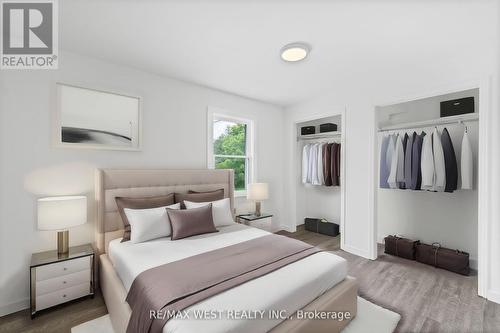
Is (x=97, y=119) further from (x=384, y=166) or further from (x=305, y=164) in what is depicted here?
(x=384, y=166)

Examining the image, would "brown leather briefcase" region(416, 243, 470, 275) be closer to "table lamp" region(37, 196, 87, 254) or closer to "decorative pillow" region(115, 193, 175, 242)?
"decorative pillow" region(115, 193, 175, 242)

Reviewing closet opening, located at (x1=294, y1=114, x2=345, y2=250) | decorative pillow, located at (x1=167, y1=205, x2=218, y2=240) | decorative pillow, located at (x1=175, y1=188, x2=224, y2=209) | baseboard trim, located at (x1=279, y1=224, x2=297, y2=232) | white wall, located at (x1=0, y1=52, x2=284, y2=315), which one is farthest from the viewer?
baseboard trim, located at (x1=279, y1=224, x2=297, y2=232)

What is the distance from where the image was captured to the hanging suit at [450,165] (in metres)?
2.73

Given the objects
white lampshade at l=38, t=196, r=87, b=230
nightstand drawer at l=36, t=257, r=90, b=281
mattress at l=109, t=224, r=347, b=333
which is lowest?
nightstand drawer at l=36, t=257, r=90, b=281

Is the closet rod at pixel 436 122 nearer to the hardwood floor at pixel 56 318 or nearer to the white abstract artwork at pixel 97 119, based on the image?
the white abstract artwork at pixel 97 119

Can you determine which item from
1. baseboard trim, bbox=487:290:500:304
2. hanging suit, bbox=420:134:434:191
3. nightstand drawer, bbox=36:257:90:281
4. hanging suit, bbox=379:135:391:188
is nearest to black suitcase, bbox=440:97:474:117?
hanging suit, bbox=420:134:434:191

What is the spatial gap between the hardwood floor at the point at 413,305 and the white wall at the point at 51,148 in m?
0.44

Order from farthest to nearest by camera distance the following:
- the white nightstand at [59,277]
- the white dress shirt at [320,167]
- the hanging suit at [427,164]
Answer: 1. the white dress shirt at [320,167]
2. the hanging suit at [427,164]
3. the white nightstand at [59,277]

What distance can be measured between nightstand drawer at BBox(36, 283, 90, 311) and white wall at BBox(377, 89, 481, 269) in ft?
A: 13.5

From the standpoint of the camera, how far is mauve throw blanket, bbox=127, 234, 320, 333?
3.98ft

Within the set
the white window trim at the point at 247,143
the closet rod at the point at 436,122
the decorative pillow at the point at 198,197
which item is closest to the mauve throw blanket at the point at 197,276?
the decorative pillow at the point at 198,197

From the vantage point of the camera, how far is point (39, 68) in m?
2.16

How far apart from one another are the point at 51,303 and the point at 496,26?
4.59 metres

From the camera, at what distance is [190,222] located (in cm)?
226
